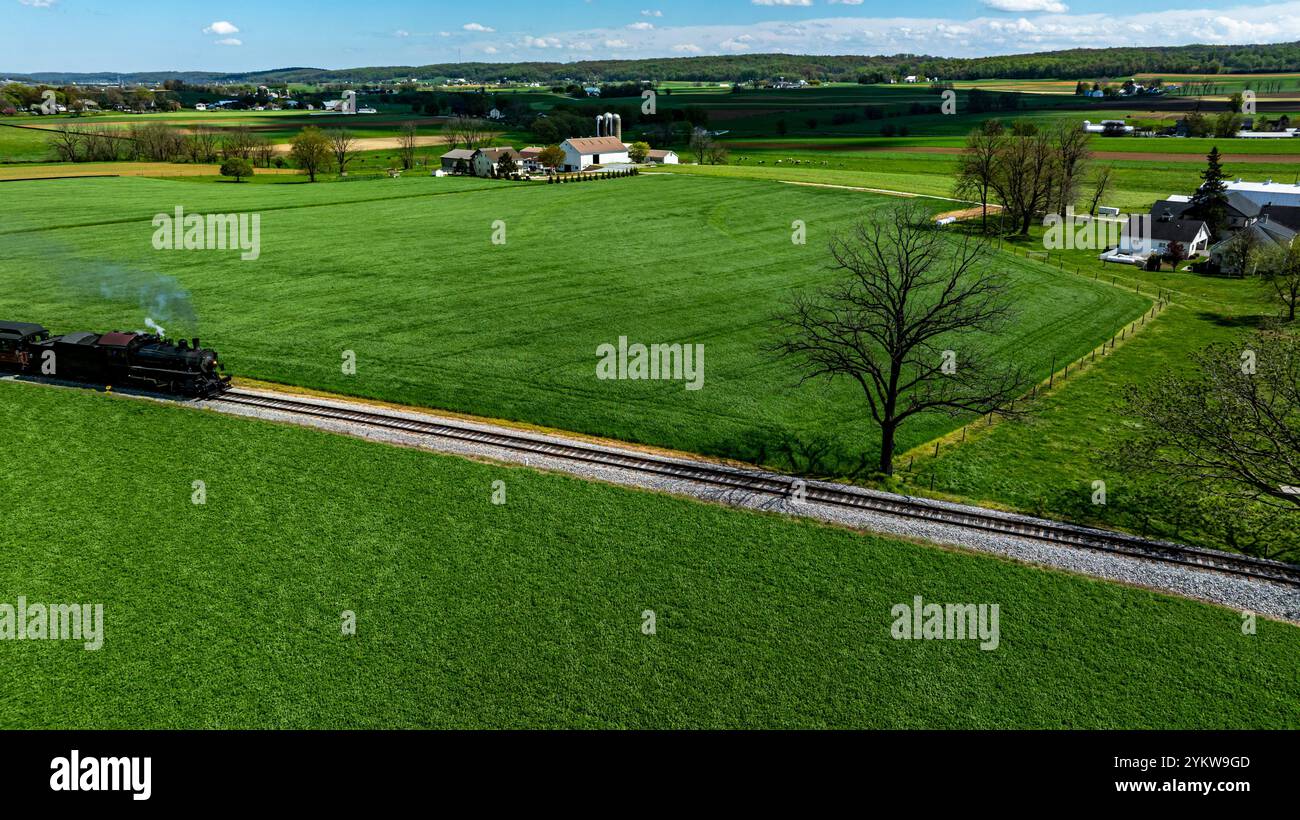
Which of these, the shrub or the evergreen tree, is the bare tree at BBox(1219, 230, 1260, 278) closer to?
the evergreen tree

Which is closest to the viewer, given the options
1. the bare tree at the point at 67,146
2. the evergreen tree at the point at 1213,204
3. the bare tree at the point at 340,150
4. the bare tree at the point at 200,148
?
the evergreen tree at the point at 1213,204

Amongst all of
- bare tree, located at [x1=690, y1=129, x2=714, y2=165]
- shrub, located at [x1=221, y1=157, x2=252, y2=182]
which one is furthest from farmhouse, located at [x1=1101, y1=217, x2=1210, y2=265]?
shrub, located at [x1=221, y1=157, x2=252, y2=182]

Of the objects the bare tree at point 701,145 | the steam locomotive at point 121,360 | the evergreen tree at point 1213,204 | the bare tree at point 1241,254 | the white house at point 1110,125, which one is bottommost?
the steam locomotive at point 121,360

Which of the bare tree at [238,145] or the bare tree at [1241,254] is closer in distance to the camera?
the bare tree at [1241,254]

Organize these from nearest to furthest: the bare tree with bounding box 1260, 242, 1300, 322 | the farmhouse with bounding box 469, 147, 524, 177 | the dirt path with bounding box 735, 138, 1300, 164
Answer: the bare tree with bounding box 1260, 242, 1300, 322
the farmhouse with bounding box 469, 147, 524, 177
the dirt path with bounding box 735, 138, 1300, 164

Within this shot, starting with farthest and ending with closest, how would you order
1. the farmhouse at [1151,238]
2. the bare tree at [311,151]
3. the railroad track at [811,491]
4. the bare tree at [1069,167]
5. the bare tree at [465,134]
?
the bare tree at [465,134]
the bare tree at [311,151]
the bare tree at [1069,167]
the farmhouse at [1151,238]
the railroad track at [811,491]

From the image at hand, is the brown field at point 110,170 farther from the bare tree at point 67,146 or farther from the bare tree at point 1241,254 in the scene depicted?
the bare tree at point 1241,254

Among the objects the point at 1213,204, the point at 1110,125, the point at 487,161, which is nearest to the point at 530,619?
the point at 1213,204

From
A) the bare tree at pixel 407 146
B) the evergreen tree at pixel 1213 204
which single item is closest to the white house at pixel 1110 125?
the evergreen tree at pixel 1213 204
